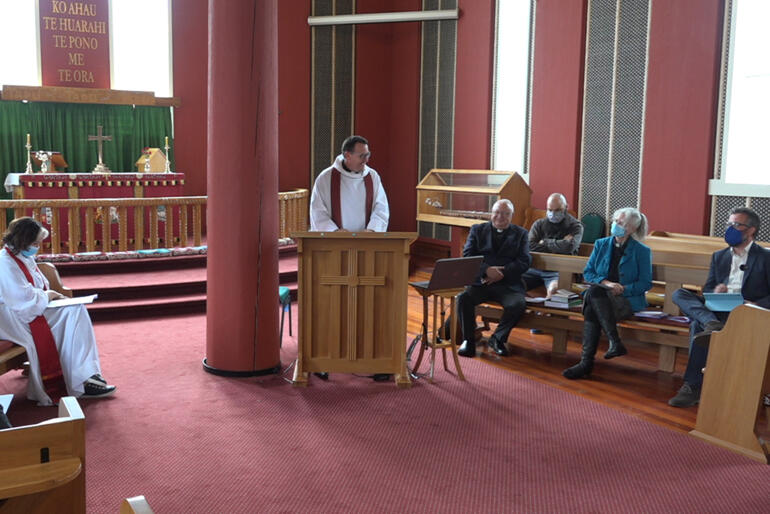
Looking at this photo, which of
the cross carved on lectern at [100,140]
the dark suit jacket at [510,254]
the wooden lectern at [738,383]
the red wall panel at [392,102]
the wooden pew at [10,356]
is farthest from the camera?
the red wall panel at [392,102]

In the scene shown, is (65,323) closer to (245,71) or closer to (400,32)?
(245,71)

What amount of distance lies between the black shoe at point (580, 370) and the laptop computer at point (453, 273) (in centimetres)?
95

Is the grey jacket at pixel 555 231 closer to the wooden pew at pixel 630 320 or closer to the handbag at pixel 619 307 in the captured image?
the wooden pew at pixel 630 320

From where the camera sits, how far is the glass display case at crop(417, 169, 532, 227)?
8.93 meters

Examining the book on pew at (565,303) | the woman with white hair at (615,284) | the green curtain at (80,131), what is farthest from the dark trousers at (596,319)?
the green curtain at (80,131)

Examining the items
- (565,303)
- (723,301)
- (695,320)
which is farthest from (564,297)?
(723,301)

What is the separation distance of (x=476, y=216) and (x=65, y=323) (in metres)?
5.66

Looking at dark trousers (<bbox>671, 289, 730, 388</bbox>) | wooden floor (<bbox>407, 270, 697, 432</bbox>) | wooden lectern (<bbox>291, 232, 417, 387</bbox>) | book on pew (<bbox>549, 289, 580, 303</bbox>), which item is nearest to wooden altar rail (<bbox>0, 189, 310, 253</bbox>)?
wooden floor (<bbox>407, 270, 697, 432</bbox>)

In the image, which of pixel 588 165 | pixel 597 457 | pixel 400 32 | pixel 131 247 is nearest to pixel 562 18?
pixel 588 165

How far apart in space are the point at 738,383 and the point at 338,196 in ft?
9.17

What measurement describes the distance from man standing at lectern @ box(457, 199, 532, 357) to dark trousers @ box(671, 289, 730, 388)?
4.01 feet

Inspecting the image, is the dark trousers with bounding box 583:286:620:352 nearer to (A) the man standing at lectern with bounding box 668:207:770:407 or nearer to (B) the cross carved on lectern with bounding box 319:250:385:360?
(A) the man standing at lectern with bounding box 668:207:770:407

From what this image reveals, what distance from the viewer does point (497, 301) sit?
596cm

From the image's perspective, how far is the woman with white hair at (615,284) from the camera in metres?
5.27
